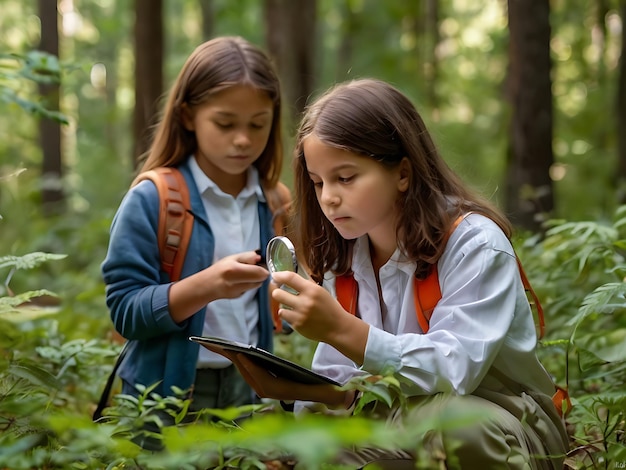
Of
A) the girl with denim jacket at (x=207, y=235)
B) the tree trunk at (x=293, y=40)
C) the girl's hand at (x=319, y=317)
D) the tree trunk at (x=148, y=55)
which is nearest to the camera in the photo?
the girl's hand at (x=319, y=317)

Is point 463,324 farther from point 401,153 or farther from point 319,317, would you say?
point 401,153

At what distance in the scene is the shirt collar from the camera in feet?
11.8

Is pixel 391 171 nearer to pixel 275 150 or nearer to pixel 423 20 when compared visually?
pixel 275 150

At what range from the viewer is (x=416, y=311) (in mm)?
2756

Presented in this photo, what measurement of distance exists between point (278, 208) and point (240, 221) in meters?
0.22

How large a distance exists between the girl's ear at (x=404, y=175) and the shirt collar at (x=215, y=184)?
1.13 metres

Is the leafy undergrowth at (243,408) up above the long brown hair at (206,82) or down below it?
below

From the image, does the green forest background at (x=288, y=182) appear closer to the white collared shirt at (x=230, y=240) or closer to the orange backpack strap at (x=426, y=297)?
the orange backpack strap at (x=426, y=297)

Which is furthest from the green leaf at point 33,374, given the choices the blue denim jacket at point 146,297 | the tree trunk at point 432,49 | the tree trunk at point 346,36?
the tree trunk at point 432,49

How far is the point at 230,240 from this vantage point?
3.65 metres

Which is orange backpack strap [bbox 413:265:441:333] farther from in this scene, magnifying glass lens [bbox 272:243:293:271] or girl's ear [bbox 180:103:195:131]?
girl's ear [bbox 180:103:195:131]

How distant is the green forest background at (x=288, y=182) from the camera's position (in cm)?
216

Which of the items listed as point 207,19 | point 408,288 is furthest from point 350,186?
point 207,19

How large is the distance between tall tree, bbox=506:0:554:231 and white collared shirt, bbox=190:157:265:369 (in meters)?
2.95
